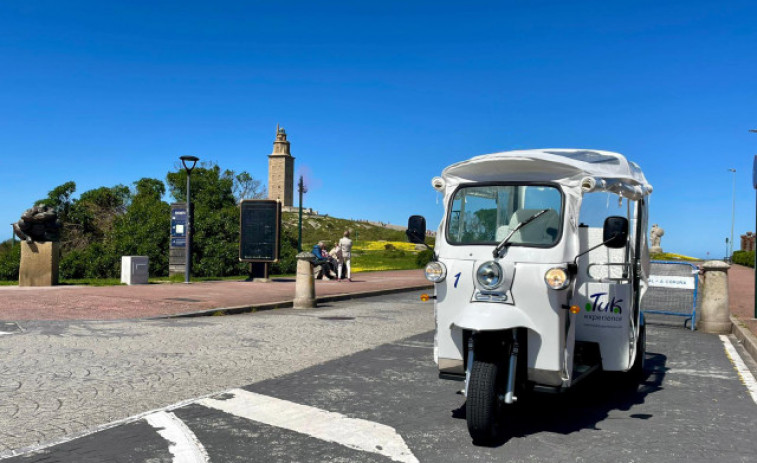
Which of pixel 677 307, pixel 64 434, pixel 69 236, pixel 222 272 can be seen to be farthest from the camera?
pixel 69 236

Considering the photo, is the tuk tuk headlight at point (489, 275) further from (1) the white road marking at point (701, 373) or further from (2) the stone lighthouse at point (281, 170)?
(2) the stone lighthouse at point (281, 170)

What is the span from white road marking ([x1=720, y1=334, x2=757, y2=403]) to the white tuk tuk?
5.60ft

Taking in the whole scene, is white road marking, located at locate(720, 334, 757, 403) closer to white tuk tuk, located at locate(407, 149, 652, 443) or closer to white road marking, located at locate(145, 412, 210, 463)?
white tuk tuk, located at locate(407, 149, 652, 443)

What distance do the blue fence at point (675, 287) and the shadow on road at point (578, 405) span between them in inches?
221

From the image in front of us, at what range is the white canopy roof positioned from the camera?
557 centimetres

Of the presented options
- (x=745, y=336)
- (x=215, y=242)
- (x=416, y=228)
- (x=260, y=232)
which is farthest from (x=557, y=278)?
(x=215, y=242)

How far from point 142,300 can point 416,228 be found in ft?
33.9

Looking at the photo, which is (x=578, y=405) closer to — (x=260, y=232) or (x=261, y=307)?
(x=261, y=307)

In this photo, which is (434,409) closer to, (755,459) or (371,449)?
(371,449)

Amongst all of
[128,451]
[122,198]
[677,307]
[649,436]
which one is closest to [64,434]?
[128,451]

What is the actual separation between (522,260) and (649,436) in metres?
1.74

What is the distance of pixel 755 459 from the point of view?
15.6ft

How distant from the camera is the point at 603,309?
6.41 m

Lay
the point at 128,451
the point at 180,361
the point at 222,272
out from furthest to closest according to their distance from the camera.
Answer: the point at 222,272 < the point at 180,361 < the point at 128,451
